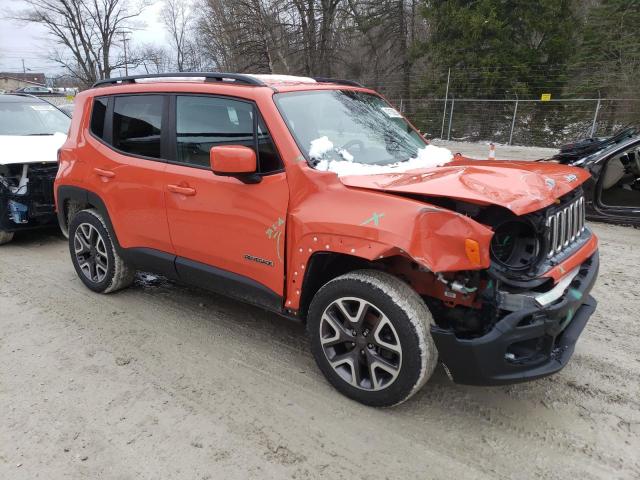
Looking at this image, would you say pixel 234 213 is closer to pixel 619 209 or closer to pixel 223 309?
pixel 223 309

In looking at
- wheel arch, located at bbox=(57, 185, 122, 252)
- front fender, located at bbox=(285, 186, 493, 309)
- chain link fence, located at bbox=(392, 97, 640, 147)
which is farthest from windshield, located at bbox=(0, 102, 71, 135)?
chain link fence, located at bbox=(392, 97, 640, 147)

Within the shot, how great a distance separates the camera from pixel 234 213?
10.9ft

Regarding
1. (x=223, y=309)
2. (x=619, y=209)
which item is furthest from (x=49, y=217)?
(x=619, y=209)

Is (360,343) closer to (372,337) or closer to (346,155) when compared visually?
(372,337)

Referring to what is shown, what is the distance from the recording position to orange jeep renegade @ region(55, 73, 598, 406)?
101 inches

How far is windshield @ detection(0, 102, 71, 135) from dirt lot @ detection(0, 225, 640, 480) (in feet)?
13.2

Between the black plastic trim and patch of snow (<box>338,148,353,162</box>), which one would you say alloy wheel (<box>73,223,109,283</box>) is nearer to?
the black plastic trim

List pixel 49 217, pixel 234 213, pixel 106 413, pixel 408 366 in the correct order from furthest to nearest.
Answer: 1. pixel 49 217
2. pixel 234 213
3. pixel 106 413
4. pixel 408 366

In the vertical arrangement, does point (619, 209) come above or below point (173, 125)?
below

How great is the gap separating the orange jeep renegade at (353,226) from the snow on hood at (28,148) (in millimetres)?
2412

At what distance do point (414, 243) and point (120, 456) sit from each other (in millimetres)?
1912

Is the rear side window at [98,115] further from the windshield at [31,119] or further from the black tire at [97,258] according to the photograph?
the windshield at [31,119]

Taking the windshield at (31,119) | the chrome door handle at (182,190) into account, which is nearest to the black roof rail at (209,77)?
the chrome door handle at (182,190)

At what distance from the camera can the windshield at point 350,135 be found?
10.4 feet
